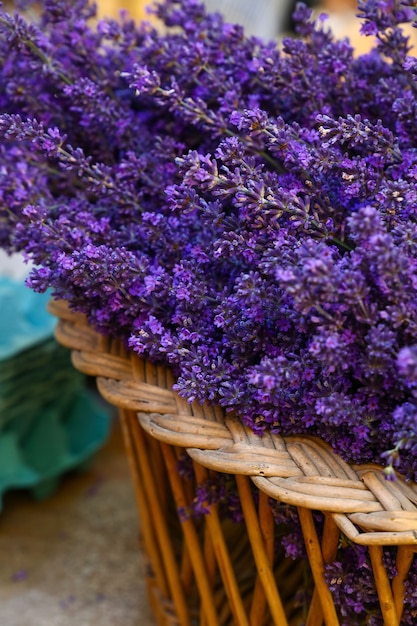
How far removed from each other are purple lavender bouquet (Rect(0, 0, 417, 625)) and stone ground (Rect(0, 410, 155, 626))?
2.21 ft

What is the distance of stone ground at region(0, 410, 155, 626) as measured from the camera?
1389mm

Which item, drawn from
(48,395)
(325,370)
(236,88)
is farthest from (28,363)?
(325,370)

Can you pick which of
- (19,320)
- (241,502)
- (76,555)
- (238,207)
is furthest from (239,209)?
(76,555)

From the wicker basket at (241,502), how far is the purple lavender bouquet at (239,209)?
0.04 metres

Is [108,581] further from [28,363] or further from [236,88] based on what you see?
[236,88]

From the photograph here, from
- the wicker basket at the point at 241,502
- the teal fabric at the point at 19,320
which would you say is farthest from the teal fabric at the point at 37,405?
the wicker basket at the point at 241,502

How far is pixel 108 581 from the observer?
4.80 ft

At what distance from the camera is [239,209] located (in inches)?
35.5

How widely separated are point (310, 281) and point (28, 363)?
3.26 ft

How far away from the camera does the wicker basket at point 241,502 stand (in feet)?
2.41

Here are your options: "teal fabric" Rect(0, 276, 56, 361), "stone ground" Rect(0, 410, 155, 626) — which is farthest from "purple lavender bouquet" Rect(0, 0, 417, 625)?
"stone ground" Rect(0, 410, 155, 626)

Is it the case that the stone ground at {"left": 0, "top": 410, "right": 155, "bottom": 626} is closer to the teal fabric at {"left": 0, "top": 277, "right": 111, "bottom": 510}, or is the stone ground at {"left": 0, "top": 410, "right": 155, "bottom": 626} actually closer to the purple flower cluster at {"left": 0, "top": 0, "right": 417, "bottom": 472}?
the teal fabric at {"left": 0, "top": 277, "right": 111, "bottom": 510}

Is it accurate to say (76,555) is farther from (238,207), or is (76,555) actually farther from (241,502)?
(238,207)

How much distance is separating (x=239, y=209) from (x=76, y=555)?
3.09 feet
